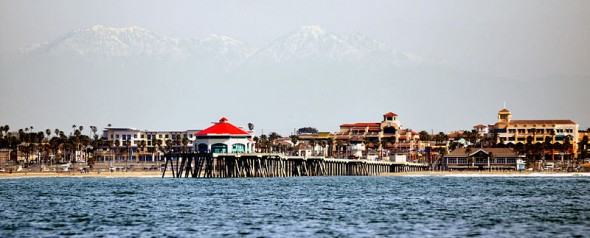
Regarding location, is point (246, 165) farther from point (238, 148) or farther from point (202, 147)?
point (202, 147)

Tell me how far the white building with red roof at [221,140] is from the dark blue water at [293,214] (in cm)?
5501

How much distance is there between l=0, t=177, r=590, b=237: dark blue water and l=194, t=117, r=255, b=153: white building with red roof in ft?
180

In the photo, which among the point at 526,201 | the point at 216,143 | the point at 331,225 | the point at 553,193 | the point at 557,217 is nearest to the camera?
the point at 331,225

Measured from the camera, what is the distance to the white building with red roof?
164m

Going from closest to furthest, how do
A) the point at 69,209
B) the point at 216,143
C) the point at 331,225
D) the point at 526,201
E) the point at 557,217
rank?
the point at 331,225, the point at 557,217, the point at 69,209, the point at 526,201, the point at 216,143

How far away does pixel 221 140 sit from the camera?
16412cm

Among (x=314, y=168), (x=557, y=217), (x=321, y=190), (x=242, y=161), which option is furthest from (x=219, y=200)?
(x=314, y=168)

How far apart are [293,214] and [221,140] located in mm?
89698

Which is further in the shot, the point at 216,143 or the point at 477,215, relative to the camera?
the point at 216,143

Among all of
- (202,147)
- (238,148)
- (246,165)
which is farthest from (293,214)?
(202,147)

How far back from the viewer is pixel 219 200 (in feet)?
305

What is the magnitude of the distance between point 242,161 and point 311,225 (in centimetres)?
9898

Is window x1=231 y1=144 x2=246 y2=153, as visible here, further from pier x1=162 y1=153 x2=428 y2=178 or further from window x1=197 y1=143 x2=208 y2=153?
window x1=197 y1=143 x2=208 y2=153

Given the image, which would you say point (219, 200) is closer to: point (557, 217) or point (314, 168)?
point (557, 217)
